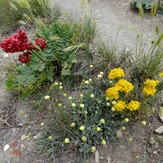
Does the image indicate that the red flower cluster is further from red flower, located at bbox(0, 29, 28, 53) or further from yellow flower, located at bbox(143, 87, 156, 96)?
yellow flower, located at bbox(143, 87, 156, 96)

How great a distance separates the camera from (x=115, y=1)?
3504mm

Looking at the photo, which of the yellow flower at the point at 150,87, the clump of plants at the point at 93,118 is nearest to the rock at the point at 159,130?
the clump of plants at the point at 93,118

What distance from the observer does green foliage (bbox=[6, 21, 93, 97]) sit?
6.70 feet

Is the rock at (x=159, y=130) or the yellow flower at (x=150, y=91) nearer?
the yellow flower at (x=150, y=91)

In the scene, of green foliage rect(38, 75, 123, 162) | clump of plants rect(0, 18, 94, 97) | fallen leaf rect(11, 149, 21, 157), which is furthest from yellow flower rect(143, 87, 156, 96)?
fallen leaf rect(11, 149, 21, 157)

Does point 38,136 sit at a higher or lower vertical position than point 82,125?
lower

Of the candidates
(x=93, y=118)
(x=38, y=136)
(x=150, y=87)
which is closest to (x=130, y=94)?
(x=150, y=87)

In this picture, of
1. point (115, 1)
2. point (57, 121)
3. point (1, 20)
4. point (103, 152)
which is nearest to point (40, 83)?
point (57, 121)

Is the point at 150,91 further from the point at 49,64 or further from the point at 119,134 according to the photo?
the point at 49,64

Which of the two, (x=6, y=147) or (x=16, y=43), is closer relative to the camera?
(x=16, y=43)

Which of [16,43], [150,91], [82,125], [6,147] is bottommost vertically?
[6,147]

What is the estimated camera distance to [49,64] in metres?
2.16

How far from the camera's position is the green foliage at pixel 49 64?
2041mm

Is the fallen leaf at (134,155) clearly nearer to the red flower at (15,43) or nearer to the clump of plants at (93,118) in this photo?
the clump of plants at (93,118)
